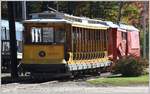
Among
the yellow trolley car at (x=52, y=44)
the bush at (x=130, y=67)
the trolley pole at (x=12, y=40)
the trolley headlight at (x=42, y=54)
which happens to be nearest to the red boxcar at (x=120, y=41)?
the bush at (x=130, y=67)

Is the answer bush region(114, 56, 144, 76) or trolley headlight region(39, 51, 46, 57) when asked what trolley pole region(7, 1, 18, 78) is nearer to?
trolley headlight region(39, 51, 46, 57)

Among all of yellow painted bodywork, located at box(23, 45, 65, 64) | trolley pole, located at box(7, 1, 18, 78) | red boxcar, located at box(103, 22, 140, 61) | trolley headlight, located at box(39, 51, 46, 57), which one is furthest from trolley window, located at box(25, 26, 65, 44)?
red boxcar, located at box(103, 22, 140, 61)

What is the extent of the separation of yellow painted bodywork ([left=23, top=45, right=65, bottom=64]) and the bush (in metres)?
3.46

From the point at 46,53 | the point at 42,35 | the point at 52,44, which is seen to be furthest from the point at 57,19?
Answer: the point at 46,53

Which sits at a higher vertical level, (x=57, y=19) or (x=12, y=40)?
(x=57, y=19)

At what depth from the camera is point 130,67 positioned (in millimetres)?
26375

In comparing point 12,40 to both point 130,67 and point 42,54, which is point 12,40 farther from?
point 130,67

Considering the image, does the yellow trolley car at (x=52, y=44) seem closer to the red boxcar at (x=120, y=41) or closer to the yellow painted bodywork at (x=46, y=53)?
the yellow painted bodywork at (x=46, y=53)

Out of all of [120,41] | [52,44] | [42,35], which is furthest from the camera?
[120,41]

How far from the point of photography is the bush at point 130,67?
86.9 feet

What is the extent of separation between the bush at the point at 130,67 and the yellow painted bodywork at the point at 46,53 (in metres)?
3.46

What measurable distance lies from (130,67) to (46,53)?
13.8 feet

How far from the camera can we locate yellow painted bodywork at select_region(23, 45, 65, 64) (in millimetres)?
24891

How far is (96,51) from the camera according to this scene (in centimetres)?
2898
